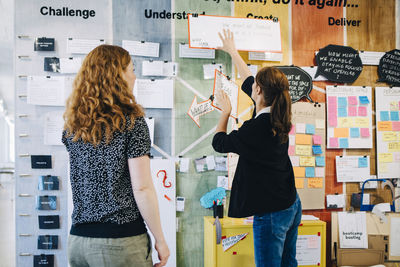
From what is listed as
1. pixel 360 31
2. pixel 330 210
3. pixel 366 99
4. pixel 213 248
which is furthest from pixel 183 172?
pixel 360 31

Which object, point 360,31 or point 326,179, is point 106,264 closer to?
point 326,179

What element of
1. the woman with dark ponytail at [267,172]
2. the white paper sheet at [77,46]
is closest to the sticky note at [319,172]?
the woman with dark ponytail at [267,172]

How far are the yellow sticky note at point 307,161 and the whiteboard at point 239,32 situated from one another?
0.96m

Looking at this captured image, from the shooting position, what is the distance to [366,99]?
9.17 ft

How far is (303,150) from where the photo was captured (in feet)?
8.94

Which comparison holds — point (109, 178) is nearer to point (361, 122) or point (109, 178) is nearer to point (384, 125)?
point (361, 122)

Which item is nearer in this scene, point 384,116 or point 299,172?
point 299,172

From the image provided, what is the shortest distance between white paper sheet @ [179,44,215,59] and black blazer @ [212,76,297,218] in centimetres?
107

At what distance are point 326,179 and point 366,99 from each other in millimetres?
801

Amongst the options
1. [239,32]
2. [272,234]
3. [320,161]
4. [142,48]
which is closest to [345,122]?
[320,161]

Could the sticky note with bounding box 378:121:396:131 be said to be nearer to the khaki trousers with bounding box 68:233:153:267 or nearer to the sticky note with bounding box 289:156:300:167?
the sticky note with bounding box 289:156:300:167

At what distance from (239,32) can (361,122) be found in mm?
1355

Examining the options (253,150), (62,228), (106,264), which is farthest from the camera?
(62,228)

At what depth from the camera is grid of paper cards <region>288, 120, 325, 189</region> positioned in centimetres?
271
